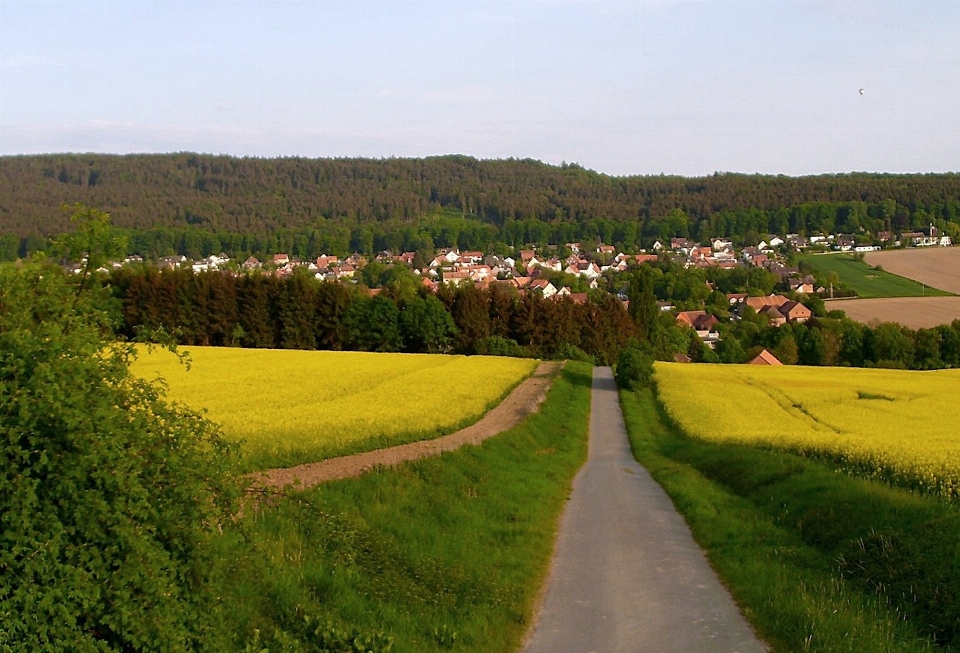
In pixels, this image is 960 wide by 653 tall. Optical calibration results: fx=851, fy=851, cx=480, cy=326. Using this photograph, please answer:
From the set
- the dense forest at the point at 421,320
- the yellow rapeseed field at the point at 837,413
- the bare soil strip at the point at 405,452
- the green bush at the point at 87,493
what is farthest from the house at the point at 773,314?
the green bush at the point at 87,493

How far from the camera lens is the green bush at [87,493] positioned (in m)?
5.79

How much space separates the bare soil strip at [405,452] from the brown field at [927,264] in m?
101

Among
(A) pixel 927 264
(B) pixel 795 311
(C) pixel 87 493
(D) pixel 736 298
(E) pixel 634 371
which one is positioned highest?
(C) pixel 87 493

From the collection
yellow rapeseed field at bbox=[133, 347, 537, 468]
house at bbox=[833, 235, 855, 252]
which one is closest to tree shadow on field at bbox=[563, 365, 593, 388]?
yellow rapeseed field at bbox=[133, 347, 537, 468]

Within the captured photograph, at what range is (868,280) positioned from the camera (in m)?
129

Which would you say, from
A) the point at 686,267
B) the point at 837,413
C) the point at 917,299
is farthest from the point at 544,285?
the point at 837,413

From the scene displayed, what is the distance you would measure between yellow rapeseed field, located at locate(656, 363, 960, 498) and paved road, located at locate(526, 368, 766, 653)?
5.03 meters

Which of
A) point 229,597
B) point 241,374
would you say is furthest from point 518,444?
point 241,374

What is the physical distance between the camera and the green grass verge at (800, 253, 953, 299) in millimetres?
117825

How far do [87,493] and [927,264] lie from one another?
148 meters

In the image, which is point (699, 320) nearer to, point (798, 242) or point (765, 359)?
point (765, 359)

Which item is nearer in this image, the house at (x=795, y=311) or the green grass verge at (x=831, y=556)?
the green grass verge at (x=831, y=556)

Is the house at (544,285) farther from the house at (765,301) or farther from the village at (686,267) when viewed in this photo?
the house at (765,301)

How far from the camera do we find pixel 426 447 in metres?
20.4
